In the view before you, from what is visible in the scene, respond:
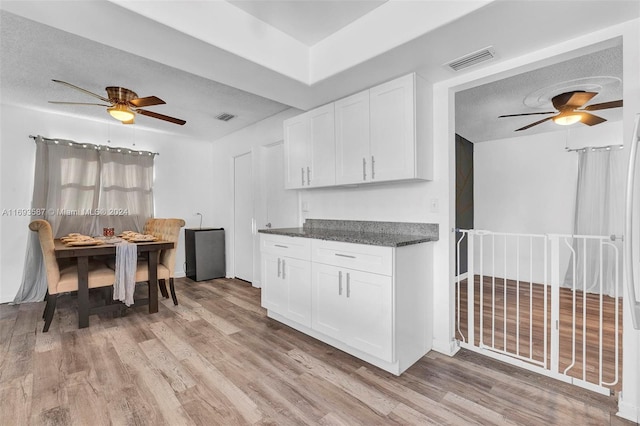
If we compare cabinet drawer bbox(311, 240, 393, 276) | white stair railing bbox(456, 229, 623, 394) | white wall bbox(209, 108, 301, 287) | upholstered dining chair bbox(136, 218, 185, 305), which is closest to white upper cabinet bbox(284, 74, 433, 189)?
cabinet drawer bbox(311, 240, 393, 276)

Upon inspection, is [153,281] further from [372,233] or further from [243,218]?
[372,233]

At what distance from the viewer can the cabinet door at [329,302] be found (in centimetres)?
241

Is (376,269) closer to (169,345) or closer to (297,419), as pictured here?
(297,419)

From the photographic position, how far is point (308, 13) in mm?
2213

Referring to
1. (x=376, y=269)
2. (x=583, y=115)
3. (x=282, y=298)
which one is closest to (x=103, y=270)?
(x=282, y=298)

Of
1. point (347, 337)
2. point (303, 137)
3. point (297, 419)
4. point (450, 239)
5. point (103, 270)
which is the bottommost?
point (297, 419)

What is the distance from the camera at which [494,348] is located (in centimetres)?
249

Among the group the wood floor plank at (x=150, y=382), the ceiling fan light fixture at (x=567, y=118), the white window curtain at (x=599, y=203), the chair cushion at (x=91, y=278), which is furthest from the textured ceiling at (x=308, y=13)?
the white window curtain at (x=599, y=203)

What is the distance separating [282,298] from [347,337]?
0.85m

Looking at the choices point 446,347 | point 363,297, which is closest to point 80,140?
point 363,297

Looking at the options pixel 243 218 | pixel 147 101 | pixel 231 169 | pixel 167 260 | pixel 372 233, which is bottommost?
pixel 167 260

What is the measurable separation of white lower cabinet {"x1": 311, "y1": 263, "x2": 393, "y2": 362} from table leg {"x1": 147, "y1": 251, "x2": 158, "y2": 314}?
6.39 feet

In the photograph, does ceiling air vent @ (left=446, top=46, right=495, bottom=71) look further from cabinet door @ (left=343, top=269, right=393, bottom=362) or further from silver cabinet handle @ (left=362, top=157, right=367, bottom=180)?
cabinet door @ (left=343, top=269, right=393, bottom=362)

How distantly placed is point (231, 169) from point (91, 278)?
2570 mm
